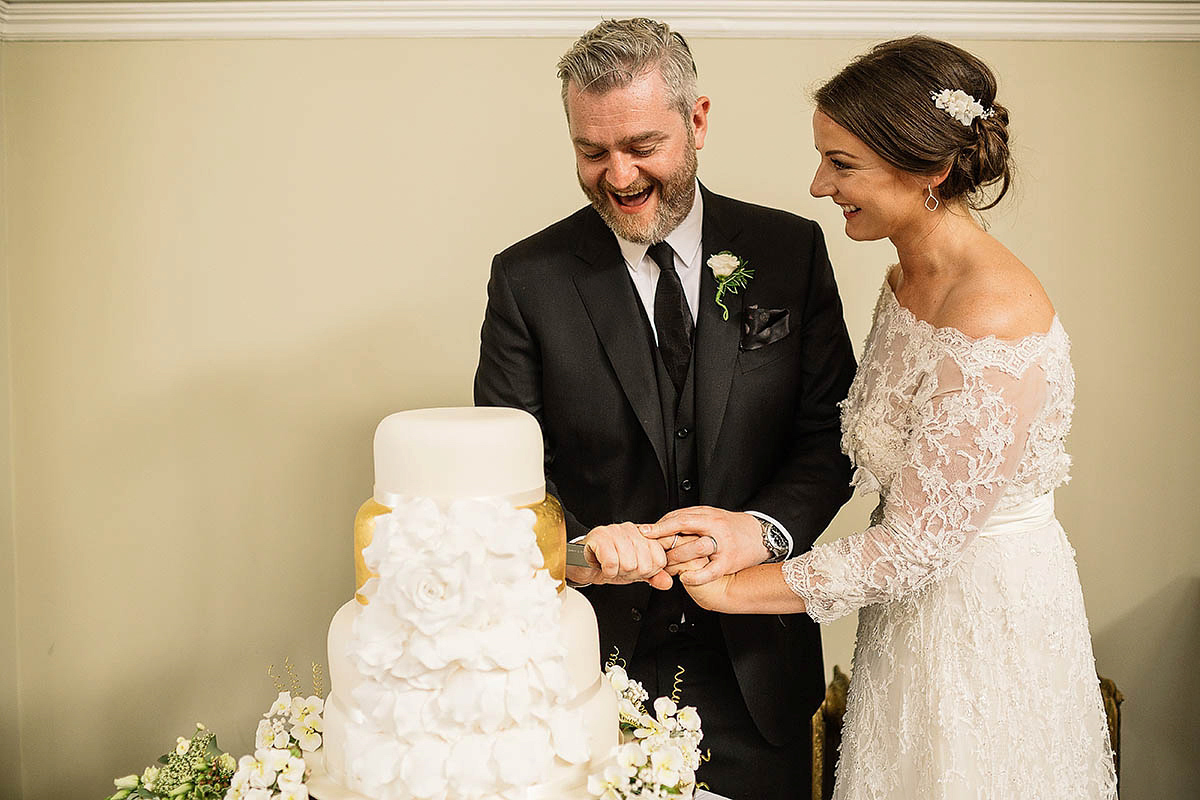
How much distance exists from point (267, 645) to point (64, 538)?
773mm

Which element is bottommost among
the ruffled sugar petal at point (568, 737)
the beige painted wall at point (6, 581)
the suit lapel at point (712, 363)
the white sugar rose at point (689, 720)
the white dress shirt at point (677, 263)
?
the beige painted wall at point (6, 581)

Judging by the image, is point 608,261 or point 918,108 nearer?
point 918,108

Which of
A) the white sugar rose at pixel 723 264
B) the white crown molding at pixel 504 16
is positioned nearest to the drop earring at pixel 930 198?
the white sugar rose at pixel 723 264

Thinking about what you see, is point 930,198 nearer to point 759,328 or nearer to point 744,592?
point 759,328

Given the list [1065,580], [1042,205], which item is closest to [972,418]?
[1065,580]

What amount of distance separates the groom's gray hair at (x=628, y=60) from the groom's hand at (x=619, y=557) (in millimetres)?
926

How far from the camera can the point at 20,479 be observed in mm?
3355

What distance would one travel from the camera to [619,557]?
1884 mm

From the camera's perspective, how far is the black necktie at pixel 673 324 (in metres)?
2.25

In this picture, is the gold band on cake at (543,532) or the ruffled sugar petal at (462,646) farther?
the gold band on cake at (543,532)

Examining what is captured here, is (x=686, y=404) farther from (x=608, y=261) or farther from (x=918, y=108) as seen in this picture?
(x=918, y=108)

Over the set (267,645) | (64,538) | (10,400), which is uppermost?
(10,400)

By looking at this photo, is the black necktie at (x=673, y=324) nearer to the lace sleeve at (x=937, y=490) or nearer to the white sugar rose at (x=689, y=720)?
the lace sleeve at (x=937, y=490)

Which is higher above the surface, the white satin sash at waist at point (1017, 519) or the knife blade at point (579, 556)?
the white satin sash at waist at point (1017, 519)
